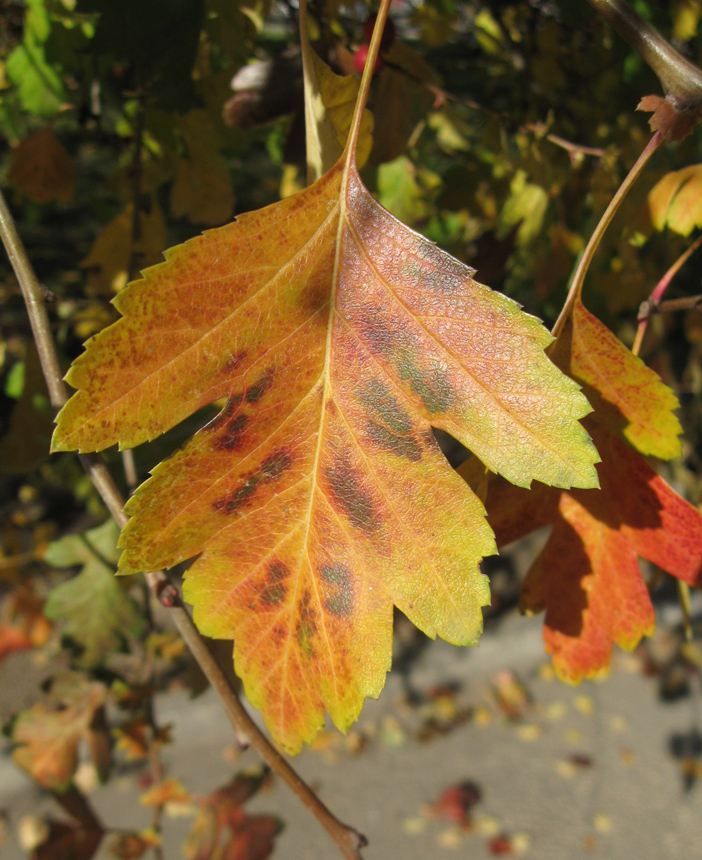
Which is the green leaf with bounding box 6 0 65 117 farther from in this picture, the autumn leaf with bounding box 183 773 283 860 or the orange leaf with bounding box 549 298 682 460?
the autumn leaf with bounding box 183 773 283 860

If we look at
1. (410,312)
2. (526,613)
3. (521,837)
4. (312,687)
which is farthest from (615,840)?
(410,312)

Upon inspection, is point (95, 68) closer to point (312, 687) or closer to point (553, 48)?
point (312, 687)

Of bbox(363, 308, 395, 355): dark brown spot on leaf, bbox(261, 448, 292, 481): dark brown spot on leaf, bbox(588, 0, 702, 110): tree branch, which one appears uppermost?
bbox(588, 0, 702, 110): tree branch

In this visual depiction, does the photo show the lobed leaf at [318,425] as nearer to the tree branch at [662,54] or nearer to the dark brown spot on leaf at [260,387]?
the dark brown spot on leaf at [260,387]

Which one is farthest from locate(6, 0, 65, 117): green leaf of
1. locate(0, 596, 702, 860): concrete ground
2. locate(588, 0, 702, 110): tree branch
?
locate(0, 596, 702, 860): concrete ground

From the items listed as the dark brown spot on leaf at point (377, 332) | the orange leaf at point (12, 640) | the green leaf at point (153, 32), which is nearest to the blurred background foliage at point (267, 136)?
the green leaf at point (153, 32)

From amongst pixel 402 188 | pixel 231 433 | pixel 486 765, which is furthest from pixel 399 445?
pixel 486 765
